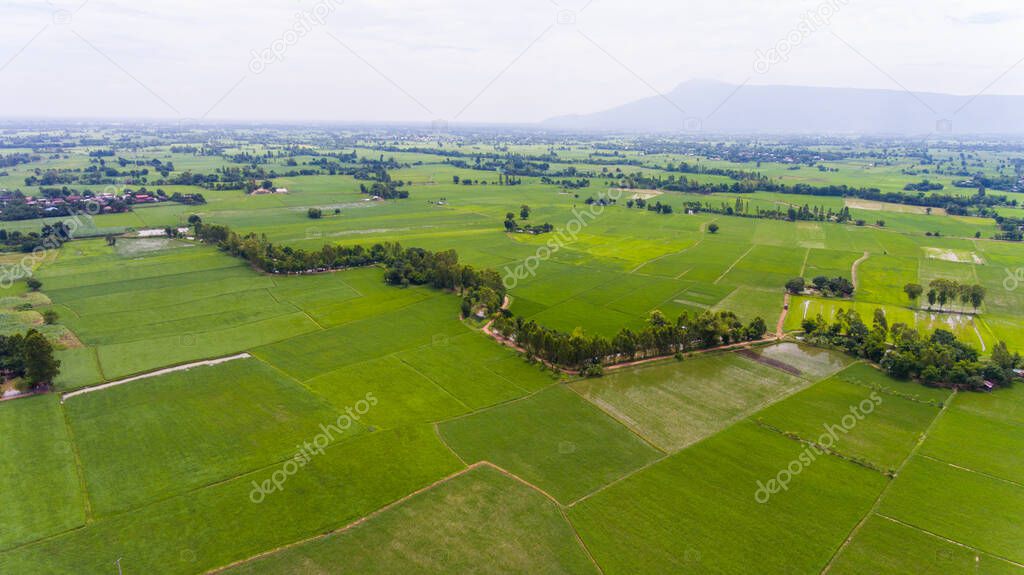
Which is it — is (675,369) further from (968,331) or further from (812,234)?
(812,234)

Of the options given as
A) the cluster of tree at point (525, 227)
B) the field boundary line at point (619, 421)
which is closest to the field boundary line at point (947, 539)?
the field boundary line at point (619, 421)

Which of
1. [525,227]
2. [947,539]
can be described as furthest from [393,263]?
[947,539]

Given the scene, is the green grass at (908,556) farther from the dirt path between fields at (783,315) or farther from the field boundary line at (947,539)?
the dirt path between fields at (783,315)

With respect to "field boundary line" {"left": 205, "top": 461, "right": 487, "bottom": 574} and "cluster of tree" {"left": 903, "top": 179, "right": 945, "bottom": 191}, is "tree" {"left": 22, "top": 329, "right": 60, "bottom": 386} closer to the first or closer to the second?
"field boundary line" {"left": 205, "top": 461, "right": 487, "bottom": 574}

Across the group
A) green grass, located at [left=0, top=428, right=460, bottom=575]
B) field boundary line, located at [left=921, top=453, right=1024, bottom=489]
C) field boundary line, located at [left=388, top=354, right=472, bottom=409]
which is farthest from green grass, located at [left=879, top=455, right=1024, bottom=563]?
field boundary line, located at [left=388, top=354, right=472, bottom=409]

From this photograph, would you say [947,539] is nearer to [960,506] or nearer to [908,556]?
[908,556]

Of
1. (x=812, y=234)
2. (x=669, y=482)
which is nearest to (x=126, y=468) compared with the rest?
(x=669, y=482)
